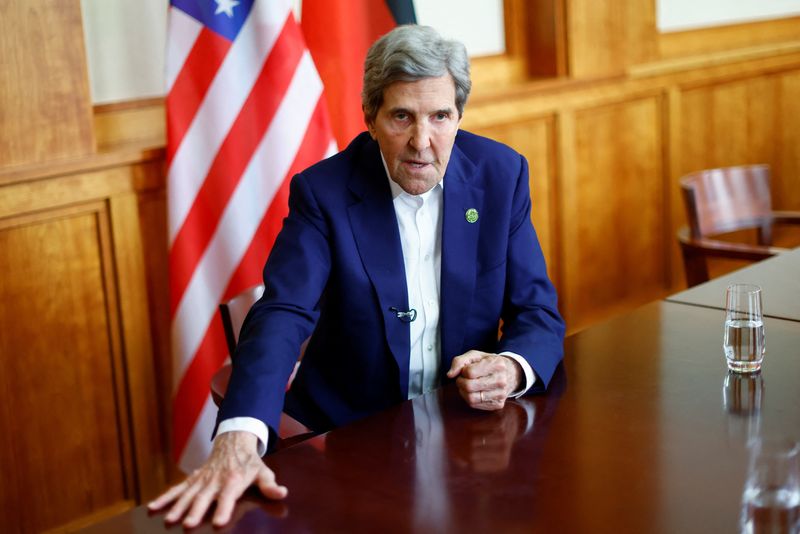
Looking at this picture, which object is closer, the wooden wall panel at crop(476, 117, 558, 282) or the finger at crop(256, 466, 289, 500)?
the finger at crop(256, 466, 289, 500)

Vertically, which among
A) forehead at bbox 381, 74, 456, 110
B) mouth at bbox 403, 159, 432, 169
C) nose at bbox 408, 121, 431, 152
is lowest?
mouth at bbox 403, 159, 432, 169

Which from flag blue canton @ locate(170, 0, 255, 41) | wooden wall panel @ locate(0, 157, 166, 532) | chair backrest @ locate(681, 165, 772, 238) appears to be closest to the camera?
wooden wall panel @ locate(0, 157, 166, 532)

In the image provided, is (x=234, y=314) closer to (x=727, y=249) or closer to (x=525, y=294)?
(x=525, y=294)

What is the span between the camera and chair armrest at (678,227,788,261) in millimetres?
3473

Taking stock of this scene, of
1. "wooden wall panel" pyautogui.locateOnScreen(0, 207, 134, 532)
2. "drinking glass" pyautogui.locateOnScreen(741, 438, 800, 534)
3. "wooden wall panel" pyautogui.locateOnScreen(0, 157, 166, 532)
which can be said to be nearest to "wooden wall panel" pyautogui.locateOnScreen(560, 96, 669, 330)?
"wooden wall panel" pyautogui.locateOnScreen(0, 157, 166, 532)

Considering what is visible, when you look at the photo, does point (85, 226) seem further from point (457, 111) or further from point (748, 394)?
point (748, 394)

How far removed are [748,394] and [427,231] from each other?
776 millimetres

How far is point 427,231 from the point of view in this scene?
2.28 metres

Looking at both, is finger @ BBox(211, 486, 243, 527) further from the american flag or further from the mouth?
the american flag

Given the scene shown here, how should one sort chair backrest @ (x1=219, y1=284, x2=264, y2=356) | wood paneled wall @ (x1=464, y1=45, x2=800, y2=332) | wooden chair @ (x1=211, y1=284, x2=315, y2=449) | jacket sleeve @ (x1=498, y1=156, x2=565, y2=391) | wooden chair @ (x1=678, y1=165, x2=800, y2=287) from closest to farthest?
jacket sleeve @ (x1=498, y1=156, x2=565, y2=391) → wooden chair @ (x1=211, y1=284, x2=315, y2=449) → chair backrest @ (x1=219, y1=284, x2=264, y2=356) → wooden chair @ (x1=678, y1=165, x2=800, y2=287) → wood paneled wall @ (x1=464, y1=45, x2=800, y2=332)

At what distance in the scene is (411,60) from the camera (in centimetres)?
206

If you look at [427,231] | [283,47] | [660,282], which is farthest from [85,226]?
[660,282]

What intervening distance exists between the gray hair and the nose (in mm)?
94

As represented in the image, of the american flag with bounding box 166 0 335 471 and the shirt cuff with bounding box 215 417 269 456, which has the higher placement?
the american flag with bounding box 166 0 335 471
